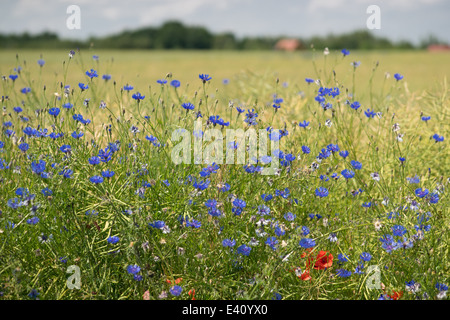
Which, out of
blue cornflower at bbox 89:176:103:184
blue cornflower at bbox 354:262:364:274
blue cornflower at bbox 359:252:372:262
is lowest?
blue cornflower at bbox 354:262:364:274

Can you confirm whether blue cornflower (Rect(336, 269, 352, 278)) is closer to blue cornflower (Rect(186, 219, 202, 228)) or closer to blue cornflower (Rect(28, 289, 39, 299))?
blue cornflower (Rect(186, 219, 202, 228))

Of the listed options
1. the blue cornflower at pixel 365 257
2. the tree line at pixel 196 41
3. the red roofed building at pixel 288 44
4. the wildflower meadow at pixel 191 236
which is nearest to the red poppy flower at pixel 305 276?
the wildflower meadow at pixel 191 236

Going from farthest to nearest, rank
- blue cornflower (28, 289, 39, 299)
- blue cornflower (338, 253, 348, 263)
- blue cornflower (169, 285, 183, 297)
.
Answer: blue cornflower (338, 253, 348, 263)
blue cornflower (28, 289, 39, 299)
blue cornflower (169, 285, 183, 297)

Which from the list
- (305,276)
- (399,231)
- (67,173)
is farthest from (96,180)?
(399,231)

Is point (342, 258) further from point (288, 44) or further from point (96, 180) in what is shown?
point (288, 44)

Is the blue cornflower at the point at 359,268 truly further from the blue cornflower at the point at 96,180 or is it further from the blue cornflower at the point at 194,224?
the blue cornflower at the point at 96,180

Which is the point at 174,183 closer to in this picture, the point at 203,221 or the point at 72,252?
the point at 203,221

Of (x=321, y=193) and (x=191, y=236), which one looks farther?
(x=321, y=193)

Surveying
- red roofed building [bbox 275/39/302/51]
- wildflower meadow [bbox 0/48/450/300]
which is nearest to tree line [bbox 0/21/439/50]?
red roofed building [bbox 275/39/302/51]

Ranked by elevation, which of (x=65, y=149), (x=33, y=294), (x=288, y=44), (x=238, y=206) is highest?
(x=288, y=44)

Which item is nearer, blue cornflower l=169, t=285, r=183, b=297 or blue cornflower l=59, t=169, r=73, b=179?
blue cornflower l=169, t=285, r=183, b=297

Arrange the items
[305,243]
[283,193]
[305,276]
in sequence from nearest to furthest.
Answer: [305,243] → [305,276] → [283,193]
